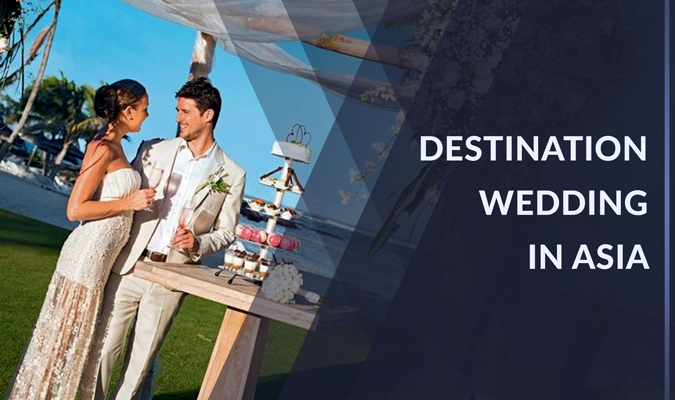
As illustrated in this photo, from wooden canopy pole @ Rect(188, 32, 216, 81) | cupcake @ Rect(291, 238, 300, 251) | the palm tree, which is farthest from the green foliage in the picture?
cupcake @ Rect(291, 238, 300, 251)

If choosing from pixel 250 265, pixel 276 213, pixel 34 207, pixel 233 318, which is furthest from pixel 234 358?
pixel 34 207

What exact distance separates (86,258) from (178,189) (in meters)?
0.44

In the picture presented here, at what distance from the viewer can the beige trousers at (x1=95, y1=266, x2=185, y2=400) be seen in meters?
2.93

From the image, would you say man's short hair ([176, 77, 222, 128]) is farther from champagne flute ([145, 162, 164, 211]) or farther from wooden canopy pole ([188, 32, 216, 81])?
wooden canopy pole ([188, 32, 216, 81])

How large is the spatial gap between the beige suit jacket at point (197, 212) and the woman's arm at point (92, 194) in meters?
0.24

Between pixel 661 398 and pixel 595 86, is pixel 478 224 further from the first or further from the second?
pixel 661 398

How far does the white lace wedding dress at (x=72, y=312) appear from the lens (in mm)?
2721

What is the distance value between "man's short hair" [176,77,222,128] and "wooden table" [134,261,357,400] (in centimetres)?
57

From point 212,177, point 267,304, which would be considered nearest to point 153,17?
point 212,177

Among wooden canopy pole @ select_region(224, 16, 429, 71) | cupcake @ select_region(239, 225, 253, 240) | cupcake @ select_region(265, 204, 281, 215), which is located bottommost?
cupcake @ select_region(239, 225, 253, 240)

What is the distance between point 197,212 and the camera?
2998mm

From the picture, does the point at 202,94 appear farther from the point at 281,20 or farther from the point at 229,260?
the point at 281,20

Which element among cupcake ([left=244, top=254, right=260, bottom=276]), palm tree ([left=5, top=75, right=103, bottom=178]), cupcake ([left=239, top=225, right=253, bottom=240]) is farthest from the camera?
palm tree ([left=5, top=75, right=103, bottom=178])

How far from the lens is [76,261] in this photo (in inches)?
108
